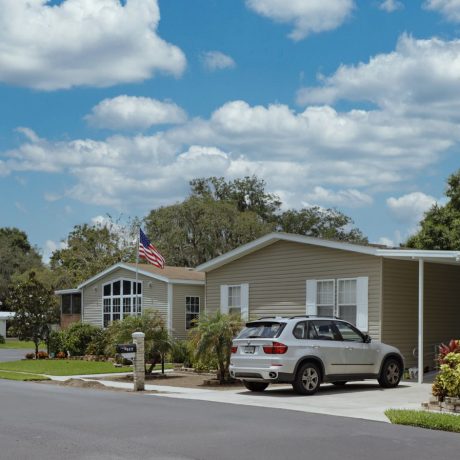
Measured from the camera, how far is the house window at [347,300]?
21984 millimetres

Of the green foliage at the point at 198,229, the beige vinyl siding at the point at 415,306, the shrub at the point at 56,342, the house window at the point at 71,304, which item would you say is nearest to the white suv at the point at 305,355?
the beige vinyl siding at the point at 415,306

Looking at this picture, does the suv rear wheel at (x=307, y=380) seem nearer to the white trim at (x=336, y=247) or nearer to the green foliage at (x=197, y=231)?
the white trim at (x=336, y=247)

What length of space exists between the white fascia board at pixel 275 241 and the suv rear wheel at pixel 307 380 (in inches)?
188

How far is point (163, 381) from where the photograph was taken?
2177cm

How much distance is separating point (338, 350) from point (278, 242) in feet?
24.1

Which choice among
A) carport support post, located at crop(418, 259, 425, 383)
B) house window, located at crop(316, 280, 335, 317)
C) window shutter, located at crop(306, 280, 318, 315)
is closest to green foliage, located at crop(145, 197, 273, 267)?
window shutter, located at crop(306, 280, 318, 315)

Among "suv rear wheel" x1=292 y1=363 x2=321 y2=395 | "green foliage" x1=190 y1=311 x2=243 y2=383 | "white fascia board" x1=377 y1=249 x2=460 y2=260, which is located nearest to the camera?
"suv rear wheel" x1=292 y1=363 x2=321 y2=395

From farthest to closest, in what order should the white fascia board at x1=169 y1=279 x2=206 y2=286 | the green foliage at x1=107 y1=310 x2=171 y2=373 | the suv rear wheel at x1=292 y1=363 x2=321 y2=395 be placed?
the white fascia board at x1=169 y1=279 x2=206 y2=286
the green foliage at x1=107 y1=310 x2=171 y2=373
the suv rear wheel at x1=292 y1=363 x2=321 y2=395

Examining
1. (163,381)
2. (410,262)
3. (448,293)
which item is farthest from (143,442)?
(448,293)

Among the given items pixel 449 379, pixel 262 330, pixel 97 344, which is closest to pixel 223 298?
pixel 97 344

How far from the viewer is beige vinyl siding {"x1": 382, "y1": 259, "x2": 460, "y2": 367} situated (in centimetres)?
2142

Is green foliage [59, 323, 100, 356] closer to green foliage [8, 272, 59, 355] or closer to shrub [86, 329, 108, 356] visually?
shrub [86, 329, 108, 356]

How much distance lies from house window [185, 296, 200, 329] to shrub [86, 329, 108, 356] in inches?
130

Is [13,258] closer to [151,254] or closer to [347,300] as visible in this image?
[151,254]
